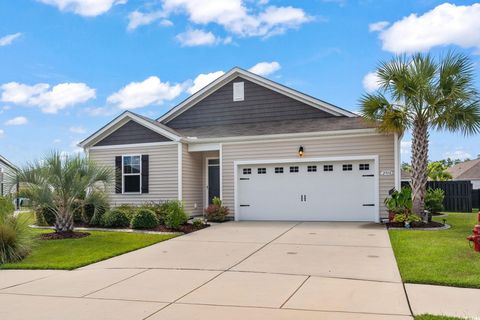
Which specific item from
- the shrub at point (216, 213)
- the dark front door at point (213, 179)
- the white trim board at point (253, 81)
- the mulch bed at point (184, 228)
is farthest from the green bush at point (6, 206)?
the white trim board at point (253, 81)

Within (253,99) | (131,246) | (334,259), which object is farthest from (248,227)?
(253,99)

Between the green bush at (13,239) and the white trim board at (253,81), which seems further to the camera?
the white trim board at (253,81)

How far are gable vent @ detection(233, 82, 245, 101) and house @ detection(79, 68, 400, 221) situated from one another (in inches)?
1.8

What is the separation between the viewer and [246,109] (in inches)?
728

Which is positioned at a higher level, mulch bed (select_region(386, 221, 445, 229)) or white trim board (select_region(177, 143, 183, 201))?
white trim board (select_region(177, 143, 183, 201))

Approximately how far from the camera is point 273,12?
580 inches

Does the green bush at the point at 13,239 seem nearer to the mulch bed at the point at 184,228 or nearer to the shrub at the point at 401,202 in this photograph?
the mulch bed at the point at 184,228

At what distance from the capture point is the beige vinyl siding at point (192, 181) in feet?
53.3

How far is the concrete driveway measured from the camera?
5.20 m

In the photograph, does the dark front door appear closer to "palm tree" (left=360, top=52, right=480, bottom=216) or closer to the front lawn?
the front lawn

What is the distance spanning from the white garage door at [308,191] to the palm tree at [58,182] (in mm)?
6119

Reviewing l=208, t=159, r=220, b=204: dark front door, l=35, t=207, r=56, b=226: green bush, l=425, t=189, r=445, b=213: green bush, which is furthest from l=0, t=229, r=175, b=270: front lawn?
l=425, t=189, r=445, b=213: green bush

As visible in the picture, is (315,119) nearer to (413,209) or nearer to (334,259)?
(413,209)

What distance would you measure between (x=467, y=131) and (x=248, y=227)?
24.5 feet
